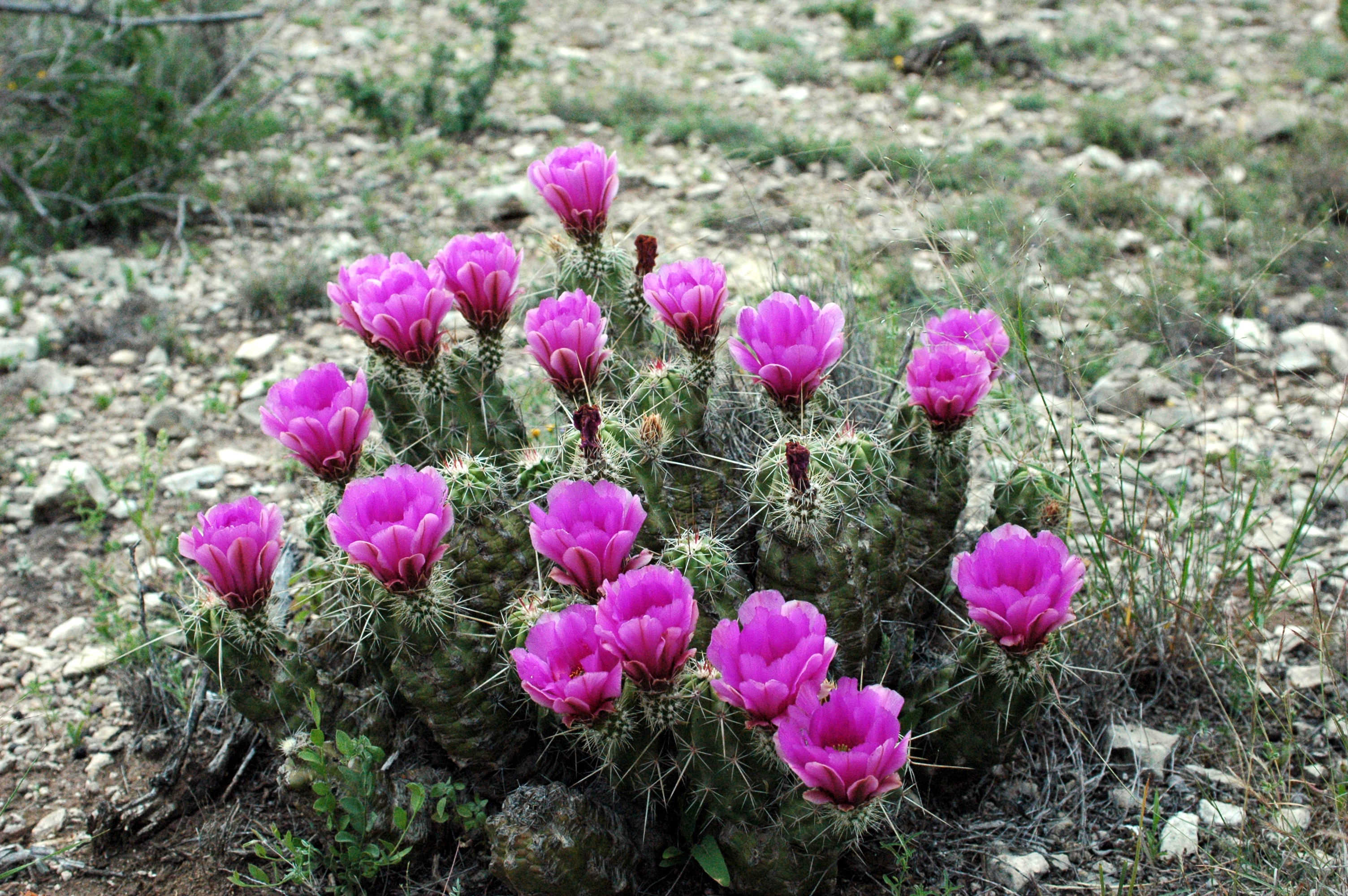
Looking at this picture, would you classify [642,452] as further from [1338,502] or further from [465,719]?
[1338,502]

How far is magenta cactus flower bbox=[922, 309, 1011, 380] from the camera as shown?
2414 mm

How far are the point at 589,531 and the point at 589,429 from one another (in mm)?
245

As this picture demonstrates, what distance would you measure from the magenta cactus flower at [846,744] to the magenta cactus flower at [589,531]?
41 centimetres

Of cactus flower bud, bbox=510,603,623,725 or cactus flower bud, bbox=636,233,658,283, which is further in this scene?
cactus flower bud, bbox=636,233,658,283

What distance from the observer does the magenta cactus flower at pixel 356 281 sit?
2.42 metres

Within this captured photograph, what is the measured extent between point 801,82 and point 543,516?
578 cm

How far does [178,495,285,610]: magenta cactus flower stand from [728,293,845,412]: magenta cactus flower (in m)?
1.05

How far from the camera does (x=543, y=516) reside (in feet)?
6.48

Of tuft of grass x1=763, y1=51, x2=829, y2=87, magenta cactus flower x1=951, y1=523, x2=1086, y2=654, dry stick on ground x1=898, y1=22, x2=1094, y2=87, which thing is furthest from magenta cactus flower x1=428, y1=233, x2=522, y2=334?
dry stick on ground x1=898, y1=22, x2=1094, y2=87

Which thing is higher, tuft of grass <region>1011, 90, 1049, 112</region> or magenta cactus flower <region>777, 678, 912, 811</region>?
magenta cactus flower <region>777, 678, 912, 811</region>

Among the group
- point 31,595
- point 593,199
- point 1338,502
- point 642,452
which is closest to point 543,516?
point 642,452

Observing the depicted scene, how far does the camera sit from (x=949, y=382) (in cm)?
232

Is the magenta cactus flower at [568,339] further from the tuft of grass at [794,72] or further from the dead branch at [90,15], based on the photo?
the tuft of grass at [794,72]

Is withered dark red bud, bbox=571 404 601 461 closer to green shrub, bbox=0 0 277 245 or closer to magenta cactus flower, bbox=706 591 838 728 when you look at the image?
magenta cactus flower, bbox=706 591 838 728
